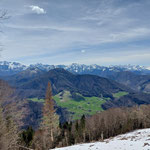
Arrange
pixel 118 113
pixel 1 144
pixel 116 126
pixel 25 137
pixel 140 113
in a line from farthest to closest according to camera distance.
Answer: pixel 118 113 → pixel 116 126 → pixel 140 113 → pixel 25 137 → pixel 1 144

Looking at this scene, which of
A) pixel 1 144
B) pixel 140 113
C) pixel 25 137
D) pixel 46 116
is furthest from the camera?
pixel 140 113

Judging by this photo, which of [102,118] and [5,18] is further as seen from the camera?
[102,118]

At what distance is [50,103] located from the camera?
36.5 m

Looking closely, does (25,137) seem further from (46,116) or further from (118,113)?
(118,113)

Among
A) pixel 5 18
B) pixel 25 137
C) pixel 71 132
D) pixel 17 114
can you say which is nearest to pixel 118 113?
pixel 71 132

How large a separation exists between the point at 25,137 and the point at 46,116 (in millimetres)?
18809

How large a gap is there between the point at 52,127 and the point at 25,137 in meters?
17.2

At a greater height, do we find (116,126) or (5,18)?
(5,18)

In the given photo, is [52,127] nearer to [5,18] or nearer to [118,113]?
[5,18]

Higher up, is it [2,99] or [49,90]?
[2,99]

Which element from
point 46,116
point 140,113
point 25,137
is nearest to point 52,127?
point 46,116

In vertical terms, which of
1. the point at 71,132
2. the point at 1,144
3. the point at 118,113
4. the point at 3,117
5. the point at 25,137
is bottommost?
the point at 71,132

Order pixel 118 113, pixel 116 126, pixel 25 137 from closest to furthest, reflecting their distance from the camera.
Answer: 1. pixel 25 137
2. pixel 116 126
3. pixel 118 113

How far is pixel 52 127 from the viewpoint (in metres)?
37.0
